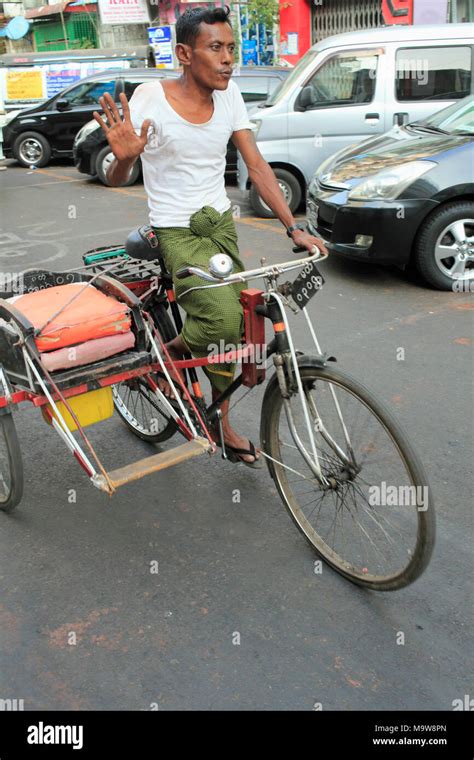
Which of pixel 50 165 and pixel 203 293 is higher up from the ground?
pixel 50 165

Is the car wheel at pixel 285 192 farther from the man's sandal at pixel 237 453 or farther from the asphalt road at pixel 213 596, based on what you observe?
the man's sandal at pixel 237 453

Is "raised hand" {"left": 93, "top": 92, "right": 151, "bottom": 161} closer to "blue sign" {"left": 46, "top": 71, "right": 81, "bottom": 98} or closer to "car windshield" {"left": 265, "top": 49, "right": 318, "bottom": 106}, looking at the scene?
"car windshield" {"left": 265, "top": 49, "right": 318, "bottom": 106}

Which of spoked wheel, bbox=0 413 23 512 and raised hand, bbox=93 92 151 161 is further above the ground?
raised hand, bbox=93 92 151 161

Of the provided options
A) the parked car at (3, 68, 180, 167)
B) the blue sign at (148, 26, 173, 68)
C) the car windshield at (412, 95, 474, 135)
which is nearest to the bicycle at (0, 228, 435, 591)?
the car windshield at (412, 95, 474, 135)

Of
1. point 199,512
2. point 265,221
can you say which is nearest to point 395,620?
point 199,512

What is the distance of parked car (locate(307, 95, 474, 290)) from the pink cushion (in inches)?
137

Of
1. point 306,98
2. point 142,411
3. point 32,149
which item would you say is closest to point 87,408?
point 142,411

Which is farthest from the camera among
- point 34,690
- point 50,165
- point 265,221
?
point 50,165

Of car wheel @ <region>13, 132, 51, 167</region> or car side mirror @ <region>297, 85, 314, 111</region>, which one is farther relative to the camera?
car wheel @ <region>13, 132, 51, 167</region>

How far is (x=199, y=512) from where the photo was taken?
3342 mm

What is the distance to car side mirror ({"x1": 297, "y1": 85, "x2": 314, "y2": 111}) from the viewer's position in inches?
326

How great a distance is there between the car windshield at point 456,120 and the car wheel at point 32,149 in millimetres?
8750
